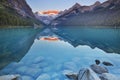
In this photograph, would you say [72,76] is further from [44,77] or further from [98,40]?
[98,40]

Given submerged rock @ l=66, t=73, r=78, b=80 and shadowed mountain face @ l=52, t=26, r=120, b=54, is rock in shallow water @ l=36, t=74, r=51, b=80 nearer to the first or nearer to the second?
submerged rock @ l=66, t=73, r=78, b=80

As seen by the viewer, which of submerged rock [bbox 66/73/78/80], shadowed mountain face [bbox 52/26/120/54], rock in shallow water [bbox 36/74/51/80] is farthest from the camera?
shadowed mountain face [bbox 52/26/120/54]

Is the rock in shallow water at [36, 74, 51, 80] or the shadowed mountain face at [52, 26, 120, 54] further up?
the rock in shallow water at [36, 74, 51, 80]

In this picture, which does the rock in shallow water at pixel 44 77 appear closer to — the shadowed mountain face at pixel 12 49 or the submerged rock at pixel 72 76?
the submerged rock at pixel 72 76

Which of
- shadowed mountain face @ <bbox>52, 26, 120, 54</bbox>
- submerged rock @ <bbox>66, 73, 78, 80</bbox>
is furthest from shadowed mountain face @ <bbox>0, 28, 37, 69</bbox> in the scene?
shadowed mountain face @ <bbox>52, 26, 120, 54</bbox>

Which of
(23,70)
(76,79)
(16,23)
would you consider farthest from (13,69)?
(16,23)

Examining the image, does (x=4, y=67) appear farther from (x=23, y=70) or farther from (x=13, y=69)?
(x=23, y=70)

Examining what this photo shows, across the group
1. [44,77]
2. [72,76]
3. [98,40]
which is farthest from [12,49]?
[98,40]

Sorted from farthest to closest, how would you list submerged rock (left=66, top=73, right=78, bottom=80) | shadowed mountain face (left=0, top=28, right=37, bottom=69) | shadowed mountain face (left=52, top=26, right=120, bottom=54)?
shadowed mountain face (left=52, top=26, right=120, bottom=54) < shadowed mountain face (left=0, top=28, right=37, bottom=69) < submerged rock (left=66, top=73, right=78, bottom=80)

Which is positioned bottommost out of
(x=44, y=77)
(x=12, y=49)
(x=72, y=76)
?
(x=12, y=49)

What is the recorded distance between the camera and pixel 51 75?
48.5 feet

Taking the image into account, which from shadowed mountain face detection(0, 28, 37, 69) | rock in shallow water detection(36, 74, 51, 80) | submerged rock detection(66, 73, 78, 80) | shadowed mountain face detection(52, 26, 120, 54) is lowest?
shadowed mountain face detection(52, 26, 120, 54)

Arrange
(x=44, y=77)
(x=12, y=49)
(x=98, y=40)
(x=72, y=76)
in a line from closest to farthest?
(x=72, y=76), (x=44, y=77), (x=12, y=49), (x=98, y=40)

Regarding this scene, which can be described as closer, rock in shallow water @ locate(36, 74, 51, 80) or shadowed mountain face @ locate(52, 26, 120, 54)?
rock in shallow water @ locate(36, 74, 51, 80)
